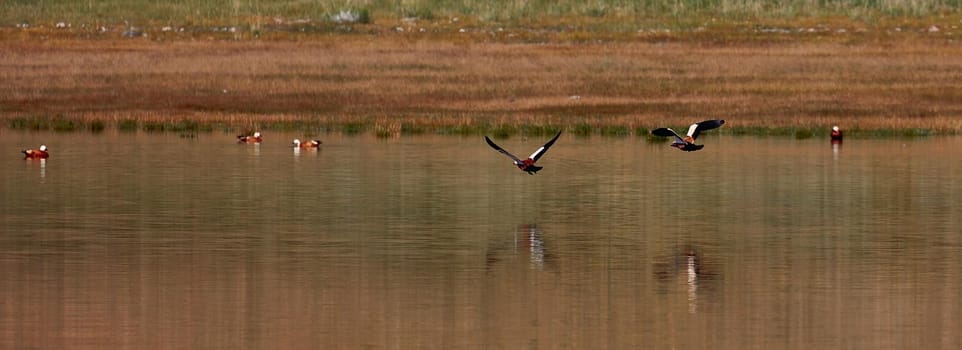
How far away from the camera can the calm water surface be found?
17.7 meters

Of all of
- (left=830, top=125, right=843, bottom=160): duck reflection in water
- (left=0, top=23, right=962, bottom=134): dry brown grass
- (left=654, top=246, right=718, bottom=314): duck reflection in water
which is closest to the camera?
(left=654, top=246, right=718, bottom=314): duck reflection in water

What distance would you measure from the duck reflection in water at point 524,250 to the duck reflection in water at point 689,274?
4.43 ft

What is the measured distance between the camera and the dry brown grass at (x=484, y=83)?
159 ft

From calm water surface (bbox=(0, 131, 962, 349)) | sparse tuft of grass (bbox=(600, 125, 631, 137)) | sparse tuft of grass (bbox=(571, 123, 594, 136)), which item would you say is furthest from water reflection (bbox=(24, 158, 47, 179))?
sparse tuft of grass (bbox=(600, 125, 631, 137))

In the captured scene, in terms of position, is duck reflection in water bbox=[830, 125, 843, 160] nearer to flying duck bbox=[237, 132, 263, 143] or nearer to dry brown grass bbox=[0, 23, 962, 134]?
dry brown grass bbox=[0, 23, 962, 134]

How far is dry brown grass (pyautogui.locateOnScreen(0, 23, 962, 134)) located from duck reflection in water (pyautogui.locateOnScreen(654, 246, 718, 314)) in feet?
75.4

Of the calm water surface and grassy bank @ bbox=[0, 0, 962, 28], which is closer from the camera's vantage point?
the calm water surface

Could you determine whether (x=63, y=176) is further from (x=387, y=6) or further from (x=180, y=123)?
(x=387, y=6)

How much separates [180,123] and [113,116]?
209 cm

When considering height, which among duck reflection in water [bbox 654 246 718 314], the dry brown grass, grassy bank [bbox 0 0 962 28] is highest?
grassy bank [bbox 0 0 962 28]

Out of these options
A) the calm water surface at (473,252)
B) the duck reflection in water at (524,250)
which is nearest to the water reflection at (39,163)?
the calm water surface at (473,252)

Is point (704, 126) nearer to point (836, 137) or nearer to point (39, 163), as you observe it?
point (39, 163)

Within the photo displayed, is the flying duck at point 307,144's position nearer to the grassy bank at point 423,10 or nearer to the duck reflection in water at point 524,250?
the duck reflection in water at point 524,250

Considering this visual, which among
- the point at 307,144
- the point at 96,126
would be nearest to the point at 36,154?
the point at 307,144
